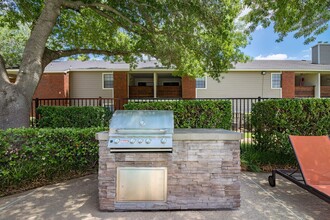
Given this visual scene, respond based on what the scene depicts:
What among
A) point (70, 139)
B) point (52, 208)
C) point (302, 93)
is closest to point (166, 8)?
point (70, 139)

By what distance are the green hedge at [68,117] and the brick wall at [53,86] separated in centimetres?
772

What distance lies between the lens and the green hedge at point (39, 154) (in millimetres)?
3752

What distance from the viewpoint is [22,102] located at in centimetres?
507

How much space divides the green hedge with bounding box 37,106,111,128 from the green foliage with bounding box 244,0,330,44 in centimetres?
594

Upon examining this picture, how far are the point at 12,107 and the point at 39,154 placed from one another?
184 cm

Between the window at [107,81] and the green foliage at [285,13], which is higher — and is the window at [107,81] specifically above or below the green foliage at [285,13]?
below


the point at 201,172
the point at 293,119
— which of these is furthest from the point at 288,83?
the point at 201,172

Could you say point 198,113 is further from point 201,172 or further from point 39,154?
point 39,154

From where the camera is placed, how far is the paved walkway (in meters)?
2.89

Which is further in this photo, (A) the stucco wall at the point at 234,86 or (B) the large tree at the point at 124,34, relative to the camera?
(A) the stucco wall at the point at 234,86

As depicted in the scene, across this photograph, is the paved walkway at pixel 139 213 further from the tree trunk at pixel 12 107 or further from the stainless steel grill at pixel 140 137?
the tree trunk at pixel 12 107

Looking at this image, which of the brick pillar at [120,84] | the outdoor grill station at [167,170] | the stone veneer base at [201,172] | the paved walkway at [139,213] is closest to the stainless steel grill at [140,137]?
the outdoor grill station at [167,170]

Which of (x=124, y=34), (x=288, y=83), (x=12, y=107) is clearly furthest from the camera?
(x=288, y=83)

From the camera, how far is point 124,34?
9305mm
